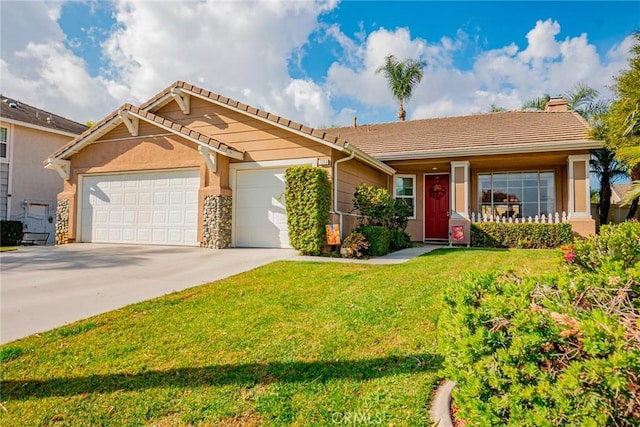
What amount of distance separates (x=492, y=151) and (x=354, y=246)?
248 inches

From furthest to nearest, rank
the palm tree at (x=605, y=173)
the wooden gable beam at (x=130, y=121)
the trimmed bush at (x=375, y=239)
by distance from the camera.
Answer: the palm tree at (x=605, y=173)
the wooden gable beam at (x=130, y=121)
the trimmed bush at (x=375, y=239)

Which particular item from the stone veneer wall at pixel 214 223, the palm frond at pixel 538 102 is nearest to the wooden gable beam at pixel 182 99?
the stone veneer wall at pixel 214 223

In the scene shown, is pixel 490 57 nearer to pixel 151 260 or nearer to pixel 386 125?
pixel 386 125

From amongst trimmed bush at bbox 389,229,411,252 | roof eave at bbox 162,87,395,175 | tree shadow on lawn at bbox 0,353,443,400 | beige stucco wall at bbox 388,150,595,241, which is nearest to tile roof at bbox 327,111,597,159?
beige stucco wall at bbox 388,150,595,241

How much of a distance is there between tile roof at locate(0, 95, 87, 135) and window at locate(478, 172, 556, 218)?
1955 centimetres

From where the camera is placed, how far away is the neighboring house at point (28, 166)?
1547cm

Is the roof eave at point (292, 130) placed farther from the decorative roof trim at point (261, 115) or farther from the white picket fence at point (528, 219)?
the white picket fence at point (528, 219)

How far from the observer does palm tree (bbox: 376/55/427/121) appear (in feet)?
A: 71.3

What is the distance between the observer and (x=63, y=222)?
11891mm

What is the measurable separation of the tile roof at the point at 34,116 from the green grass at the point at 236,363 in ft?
55.0

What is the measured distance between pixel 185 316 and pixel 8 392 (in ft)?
5.35

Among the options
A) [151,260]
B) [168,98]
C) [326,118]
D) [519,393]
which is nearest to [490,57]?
[168,98]

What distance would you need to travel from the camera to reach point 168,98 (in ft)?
38.3

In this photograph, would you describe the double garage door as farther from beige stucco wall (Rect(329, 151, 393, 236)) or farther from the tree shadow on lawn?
the tree shadow on lawn
